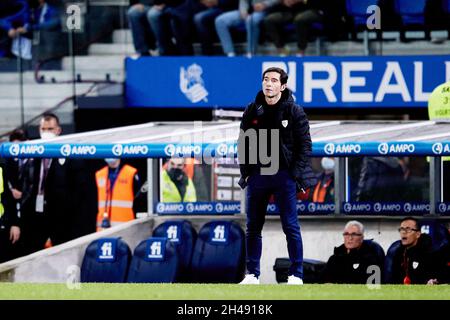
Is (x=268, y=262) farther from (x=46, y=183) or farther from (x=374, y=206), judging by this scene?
(x=46, y=183)

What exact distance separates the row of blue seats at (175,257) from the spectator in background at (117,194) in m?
1.73

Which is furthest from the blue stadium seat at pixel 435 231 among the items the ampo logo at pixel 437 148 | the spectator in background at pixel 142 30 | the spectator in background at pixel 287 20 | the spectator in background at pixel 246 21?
the spectator in background at pixel 142 30

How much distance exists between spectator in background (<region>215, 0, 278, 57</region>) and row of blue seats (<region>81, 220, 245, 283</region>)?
4359 millimetres

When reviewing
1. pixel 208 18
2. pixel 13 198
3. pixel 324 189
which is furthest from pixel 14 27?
pixel 324 189

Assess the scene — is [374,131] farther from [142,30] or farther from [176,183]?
[142,30]

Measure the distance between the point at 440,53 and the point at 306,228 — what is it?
4557mm

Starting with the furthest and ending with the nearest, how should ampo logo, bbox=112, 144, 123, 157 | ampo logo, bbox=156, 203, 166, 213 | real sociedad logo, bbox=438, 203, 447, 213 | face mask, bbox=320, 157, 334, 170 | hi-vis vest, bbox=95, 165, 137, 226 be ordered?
hi-vis vest, bbox=95, 165, 137, 226
face mask, bbox=320, 157, 334, 170
ampo logo, bbox=156, 203, 166, 213
real sociedad logo, bbox=438, 203, 447, 213
ampo logo, bbox=112, 144, 123, 157

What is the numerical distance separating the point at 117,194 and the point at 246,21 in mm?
3337

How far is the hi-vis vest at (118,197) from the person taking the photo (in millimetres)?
17844

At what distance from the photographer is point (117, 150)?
15570 mm

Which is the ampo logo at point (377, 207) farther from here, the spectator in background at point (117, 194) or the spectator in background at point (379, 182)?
the spectator in background at point (117, 194)

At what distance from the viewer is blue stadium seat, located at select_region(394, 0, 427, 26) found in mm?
19531

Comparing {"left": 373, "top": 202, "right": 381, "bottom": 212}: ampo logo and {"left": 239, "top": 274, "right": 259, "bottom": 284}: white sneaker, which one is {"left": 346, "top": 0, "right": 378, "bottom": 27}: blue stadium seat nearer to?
{"left": 373, "top": 202, "right": 381, "bottom": 212}: ampo logo

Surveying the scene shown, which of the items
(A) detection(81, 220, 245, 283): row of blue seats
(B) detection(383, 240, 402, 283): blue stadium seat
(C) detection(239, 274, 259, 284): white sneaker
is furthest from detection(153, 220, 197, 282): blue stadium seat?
(C) detection(239, 274, 259, 284): white sneaker
